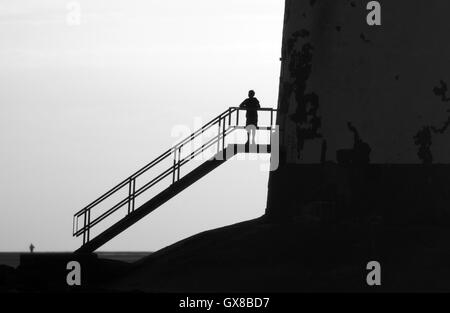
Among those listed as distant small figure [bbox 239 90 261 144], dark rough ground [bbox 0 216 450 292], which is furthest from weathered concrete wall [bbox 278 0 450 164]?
distant small figure [bbox 239 90 261 144]

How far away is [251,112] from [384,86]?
3528 millimetres

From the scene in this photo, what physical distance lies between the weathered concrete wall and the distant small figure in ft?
7.46

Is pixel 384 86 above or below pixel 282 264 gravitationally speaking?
above

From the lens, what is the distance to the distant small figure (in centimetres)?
2402

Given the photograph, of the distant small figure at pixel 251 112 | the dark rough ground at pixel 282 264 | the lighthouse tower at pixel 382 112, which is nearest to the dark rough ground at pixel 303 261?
the dark rough ground at pixel 282 264

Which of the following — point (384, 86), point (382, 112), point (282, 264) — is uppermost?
point (384, 86)

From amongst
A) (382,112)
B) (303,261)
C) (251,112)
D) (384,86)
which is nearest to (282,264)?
(303,261)

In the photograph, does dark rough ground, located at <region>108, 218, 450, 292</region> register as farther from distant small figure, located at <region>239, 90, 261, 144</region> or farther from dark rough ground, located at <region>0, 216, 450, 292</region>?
distant small figure, located at <region>239, 90, 261, 144</region>

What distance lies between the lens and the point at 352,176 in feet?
70.7

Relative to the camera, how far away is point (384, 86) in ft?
70.4

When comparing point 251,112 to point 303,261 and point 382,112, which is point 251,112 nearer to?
point 382,112
